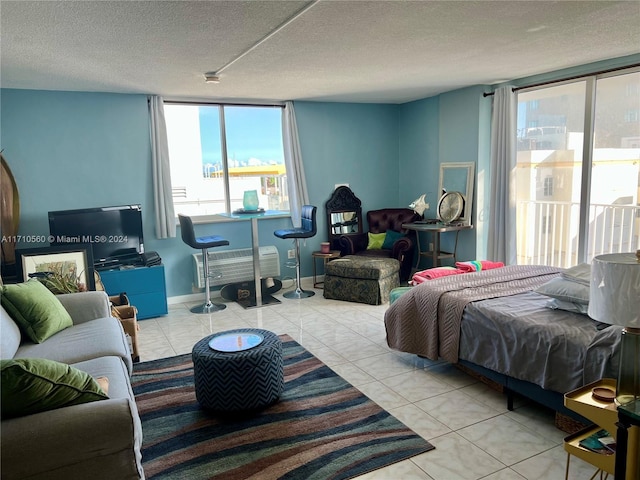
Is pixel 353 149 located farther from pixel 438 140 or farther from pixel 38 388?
pixel 38 388

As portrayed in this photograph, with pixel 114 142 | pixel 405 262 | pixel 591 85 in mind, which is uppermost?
pixel 591 85

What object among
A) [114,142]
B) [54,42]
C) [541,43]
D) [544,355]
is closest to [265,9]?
[54,42]

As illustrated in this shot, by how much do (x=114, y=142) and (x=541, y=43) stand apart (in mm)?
4070

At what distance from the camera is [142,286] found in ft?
15.1

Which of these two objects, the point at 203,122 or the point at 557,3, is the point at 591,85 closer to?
the point at 557,3

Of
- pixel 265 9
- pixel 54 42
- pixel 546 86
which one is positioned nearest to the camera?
pixel 265 9

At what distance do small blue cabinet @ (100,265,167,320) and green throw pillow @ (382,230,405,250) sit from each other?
2.72 meters

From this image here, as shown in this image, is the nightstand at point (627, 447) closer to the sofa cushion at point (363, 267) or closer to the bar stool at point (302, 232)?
the sofa cushion at point (363, 267)

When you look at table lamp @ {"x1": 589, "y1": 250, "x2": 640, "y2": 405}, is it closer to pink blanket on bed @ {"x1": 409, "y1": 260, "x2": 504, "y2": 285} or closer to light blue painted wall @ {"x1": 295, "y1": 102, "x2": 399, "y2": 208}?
pink blanket on bed @ {"x1": 409, "y1": 260, "x2": 504, "y2": 285}

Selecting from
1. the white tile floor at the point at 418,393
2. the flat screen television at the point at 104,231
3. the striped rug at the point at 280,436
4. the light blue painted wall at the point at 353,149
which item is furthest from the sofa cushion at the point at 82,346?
the light blue painted wall at the point at 353,149

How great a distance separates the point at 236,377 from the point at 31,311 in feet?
4.50

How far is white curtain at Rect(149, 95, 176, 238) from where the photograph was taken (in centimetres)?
490

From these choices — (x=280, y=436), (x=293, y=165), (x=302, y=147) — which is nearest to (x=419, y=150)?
(x=302, y=147)

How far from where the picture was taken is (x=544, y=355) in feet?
7.91
